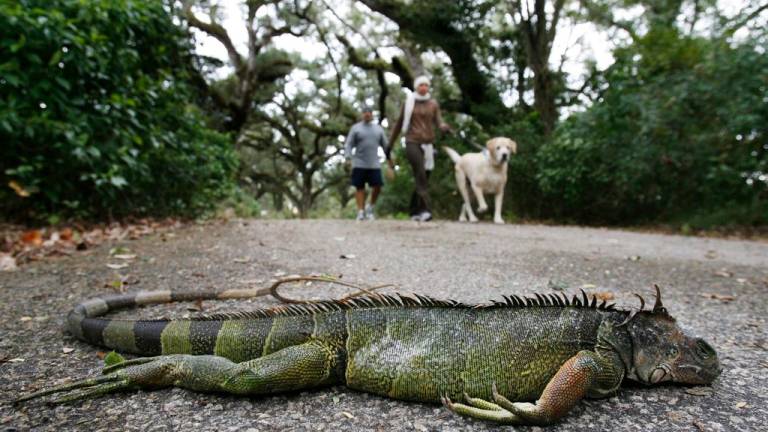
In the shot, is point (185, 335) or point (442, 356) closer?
point (442, 356)

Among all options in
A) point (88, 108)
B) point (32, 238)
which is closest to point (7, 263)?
point (32, 238)

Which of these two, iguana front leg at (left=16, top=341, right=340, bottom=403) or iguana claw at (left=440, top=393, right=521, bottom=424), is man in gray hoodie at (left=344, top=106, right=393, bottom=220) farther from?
iguana claw at (left=440, top=393, right=521, bottom=424)

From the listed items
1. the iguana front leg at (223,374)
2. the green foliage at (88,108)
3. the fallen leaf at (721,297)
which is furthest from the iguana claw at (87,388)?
the fallen leaf at (721,297)

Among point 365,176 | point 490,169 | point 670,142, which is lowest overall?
point 365,176

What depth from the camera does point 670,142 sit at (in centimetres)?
820

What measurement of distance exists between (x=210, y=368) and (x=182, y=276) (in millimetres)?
2110

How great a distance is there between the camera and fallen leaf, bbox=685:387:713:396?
175 cm

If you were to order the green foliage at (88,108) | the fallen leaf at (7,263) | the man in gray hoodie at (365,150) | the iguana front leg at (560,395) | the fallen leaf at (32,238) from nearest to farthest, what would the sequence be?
the iguana front leg at (560,395), the fallen leaf at (7,263), the green foliage at (88,108), the fallen leaf at (32,238), the man in gray hoodie at (365,150)

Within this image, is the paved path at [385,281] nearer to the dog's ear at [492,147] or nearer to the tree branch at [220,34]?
the dog's ear at [492,147]

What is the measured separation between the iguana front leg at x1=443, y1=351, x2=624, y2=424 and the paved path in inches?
2.2

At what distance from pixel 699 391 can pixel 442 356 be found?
994 mm

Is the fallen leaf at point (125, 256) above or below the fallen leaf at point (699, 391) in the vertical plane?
below

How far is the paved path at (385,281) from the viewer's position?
5.25 feet

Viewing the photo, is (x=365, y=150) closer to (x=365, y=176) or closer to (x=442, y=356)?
(x=365, y=176)
